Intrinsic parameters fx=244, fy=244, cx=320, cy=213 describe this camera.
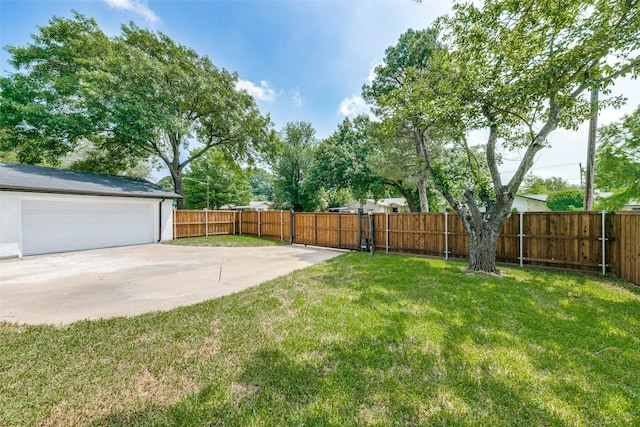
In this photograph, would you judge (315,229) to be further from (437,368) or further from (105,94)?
(105,94)

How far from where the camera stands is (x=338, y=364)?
249 centimetres

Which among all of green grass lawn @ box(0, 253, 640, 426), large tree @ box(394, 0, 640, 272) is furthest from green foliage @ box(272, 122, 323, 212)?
green grass lawn @ box(0, 253, 640, 426)

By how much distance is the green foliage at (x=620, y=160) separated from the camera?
25.7 ft

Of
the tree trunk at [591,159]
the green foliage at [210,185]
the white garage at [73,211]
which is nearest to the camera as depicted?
the tree trunk at [591,159]

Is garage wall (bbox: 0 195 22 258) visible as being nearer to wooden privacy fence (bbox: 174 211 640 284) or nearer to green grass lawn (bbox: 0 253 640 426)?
green grass lawn (bbox: 0 253 640 426)

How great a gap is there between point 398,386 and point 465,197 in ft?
18.3

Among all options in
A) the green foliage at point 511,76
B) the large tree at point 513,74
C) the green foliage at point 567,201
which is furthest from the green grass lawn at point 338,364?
the green foliage at point 567,201

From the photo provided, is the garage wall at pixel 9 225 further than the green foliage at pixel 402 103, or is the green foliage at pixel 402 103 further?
the green foliage at pixel 402 103

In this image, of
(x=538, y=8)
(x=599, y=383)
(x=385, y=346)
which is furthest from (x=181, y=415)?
(x=538, y=8)

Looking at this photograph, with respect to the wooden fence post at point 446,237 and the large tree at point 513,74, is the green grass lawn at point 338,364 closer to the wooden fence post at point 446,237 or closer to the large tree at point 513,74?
the large tree at point 513,74

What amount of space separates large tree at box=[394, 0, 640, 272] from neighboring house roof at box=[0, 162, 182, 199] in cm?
1221

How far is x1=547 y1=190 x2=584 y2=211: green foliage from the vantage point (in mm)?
16003

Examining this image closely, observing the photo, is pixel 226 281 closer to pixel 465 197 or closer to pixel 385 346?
pixel 385 346

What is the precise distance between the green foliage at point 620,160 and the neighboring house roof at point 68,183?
60.8ft
